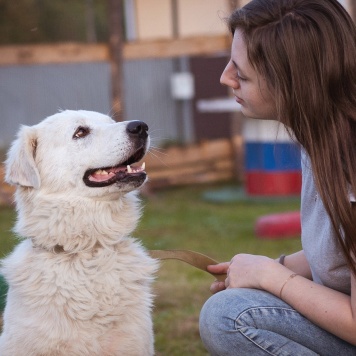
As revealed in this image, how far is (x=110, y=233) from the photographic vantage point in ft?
10.5

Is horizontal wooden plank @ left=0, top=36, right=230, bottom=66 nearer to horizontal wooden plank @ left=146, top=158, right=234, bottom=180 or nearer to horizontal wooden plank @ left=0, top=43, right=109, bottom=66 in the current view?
horizontal wooden plank @ left=0, top=43, right=109, bottom=66

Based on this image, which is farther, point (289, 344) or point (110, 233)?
point (110, 233)

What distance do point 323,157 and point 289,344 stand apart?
2.28 ft

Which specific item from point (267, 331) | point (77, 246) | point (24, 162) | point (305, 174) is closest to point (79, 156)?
point (24, 162)

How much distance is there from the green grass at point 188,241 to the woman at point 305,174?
4.26 feet

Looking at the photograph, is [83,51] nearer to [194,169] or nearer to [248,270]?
[194,169]

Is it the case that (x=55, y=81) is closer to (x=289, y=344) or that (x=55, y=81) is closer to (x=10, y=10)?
(x=10, y=10)

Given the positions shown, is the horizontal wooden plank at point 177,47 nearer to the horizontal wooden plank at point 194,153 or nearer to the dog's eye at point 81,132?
the horizontal wooden plank at point 194,153

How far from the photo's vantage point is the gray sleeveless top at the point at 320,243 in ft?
8.34

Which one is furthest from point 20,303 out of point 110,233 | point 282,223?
point 282,223

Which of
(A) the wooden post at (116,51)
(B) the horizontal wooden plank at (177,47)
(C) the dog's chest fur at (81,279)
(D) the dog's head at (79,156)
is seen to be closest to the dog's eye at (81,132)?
(D) the dog's head at (79,156)

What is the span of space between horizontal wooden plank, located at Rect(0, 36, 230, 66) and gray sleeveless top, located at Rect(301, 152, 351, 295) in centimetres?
670

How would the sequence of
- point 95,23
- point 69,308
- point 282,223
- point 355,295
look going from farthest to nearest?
1. point 95,23
2. point 282,223
3. point 69,308
4. point 355,295

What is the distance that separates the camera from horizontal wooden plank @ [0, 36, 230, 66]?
896 centimetres
